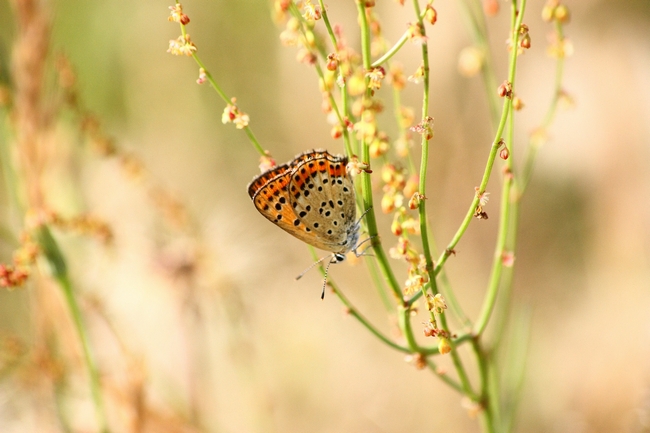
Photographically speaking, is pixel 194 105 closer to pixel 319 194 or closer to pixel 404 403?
pixel 404 403

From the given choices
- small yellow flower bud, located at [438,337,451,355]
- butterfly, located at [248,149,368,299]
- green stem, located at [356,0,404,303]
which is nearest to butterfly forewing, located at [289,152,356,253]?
butterfly, located at [248,149,368,299]

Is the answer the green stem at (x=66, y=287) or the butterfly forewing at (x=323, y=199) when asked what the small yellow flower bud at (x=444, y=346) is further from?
the green stem at (x=66, y=287)

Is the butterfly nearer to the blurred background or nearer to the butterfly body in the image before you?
the butterfly body

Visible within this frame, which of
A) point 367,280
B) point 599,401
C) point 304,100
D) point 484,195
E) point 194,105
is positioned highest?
point 194,105

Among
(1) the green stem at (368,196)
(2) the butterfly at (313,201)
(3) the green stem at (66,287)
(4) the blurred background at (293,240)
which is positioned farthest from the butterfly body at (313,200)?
(4) the blurred background at (293,240)

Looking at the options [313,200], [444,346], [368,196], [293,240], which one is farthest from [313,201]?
[293,240]

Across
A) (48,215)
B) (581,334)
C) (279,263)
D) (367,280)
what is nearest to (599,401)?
(581,334)

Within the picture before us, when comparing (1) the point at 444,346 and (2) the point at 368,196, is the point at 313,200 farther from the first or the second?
(1) the point at 444,346
